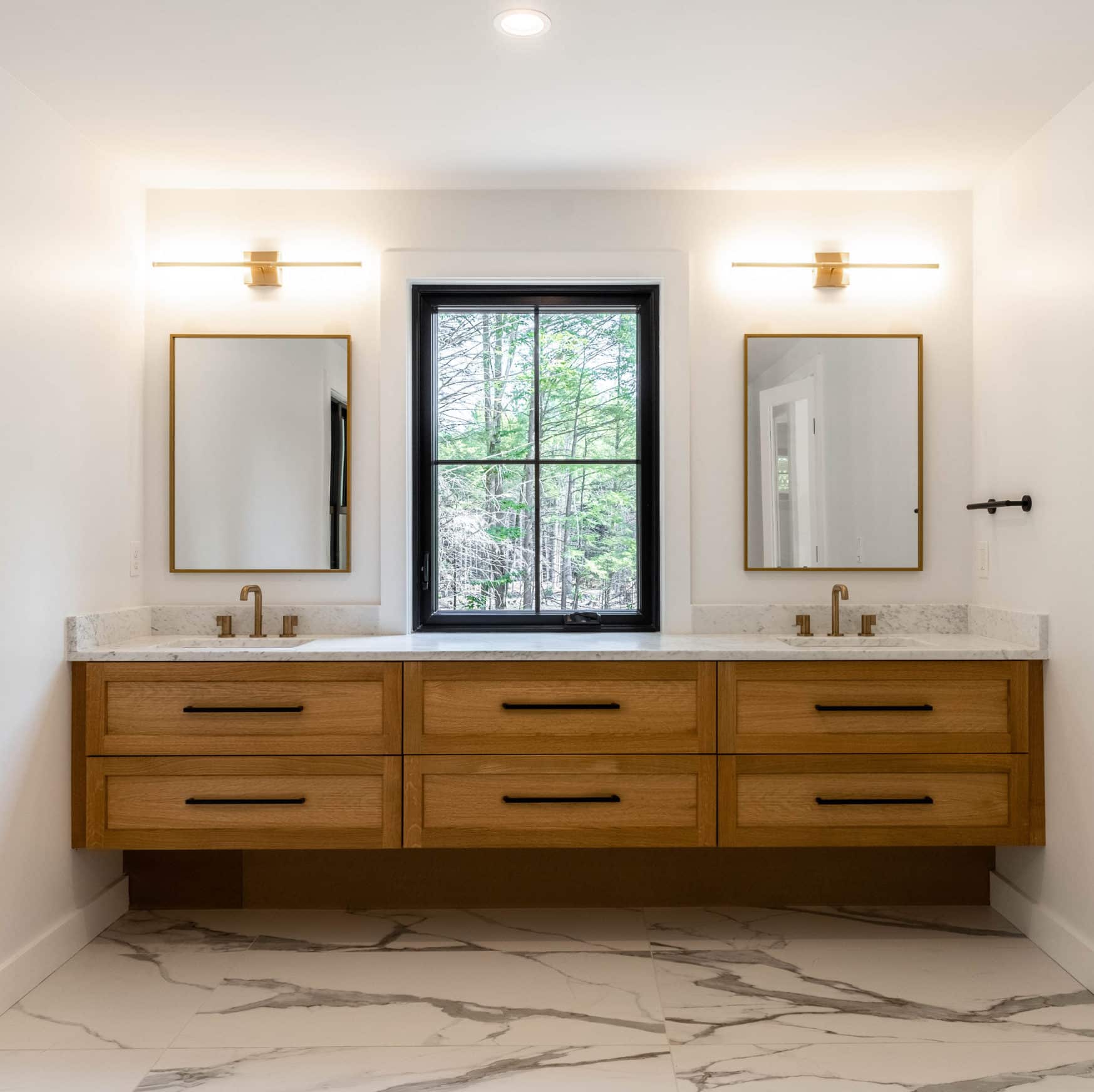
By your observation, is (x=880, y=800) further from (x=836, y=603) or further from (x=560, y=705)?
(x=560, y=705)

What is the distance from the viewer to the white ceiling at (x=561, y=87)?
2143 millimetres

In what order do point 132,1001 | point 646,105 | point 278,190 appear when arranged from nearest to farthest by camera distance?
point 132,1001
point 646,105
point 278,190

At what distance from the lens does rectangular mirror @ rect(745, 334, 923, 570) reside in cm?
314

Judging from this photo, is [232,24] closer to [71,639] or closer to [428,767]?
[71,639]

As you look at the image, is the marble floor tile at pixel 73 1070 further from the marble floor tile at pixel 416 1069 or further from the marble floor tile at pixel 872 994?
the marble floor tile at pixel 872 994

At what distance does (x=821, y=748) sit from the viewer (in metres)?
2.64

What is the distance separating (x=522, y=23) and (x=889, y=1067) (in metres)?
2.43

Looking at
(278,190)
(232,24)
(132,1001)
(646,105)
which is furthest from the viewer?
(278,190)

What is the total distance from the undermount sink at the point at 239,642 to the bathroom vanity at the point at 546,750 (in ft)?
1.13

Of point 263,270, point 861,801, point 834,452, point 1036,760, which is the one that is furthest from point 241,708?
point 1036,760

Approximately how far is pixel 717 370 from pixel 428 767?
5.18 feet

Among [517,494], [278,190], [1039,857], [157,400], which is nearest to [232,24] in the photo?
[278,190]

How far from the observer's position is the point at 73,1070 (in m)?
2.05

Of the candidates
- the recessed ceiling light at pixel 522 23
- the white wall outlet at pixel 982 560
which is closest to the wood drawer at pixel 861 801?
the white wall outlet at pixel 982 560
